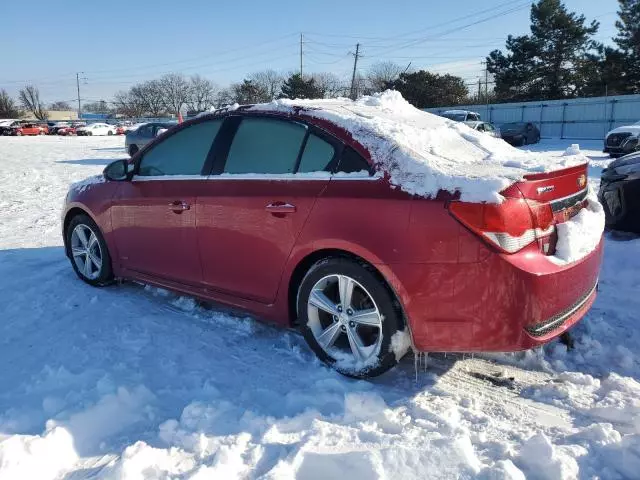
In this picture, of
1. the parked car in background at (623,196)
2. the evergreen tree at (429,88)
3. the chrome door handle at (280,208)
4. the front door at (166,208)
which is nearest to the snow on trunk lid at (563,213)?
the chrome door handle at (280,208)

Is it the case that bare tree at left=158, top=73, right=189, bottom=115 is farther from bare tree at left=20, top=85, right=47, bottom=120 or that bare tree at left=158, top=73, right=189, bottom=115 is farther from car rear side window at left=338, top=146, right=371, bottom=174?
car rear side window at left=338, top=146, right=371, bottom=174

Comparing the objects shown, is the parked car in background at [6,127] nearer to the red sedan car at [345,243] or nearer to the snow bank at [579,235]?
the red sedan car at [345,243]

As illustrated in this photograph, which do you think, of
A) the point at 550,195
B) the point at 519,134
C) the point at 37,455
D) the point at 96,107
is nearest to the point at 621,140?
the point at 519,134

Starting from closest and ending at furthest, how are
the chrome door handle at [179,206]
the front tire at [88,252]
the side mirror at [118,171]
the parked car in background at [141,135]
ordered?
1. the chrome door handle at [179,206]
2. the side mirror at [118,171]
3. the front tire at [88,252]
4. the parked car in background at [141,135]

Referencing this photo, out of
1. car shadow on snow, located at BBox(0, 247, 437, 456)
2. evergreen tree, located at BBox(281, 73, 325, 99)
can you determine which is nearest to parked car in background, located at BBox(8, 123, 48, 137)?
evergreen tree, located at BBox(281, 73, 325, 99)

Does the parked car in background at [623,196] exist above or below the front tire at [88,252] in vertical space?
above

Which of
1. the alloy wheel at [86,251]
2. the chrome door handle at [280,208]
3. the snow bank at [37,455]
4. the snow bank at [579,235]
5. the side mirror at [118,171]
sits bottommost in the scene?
the snow bank at [37,455]

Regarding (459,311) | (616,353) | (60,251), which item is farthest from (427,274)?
(60,251)

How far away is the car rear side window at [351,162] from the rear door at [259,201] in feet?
0.27

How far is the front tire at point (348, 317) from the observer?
2.88 metres

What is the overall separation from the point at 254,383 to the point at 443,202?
1.52 m

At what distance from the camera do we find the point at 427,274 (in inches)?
106

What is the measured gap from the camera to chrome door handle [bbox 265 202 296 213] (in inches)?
124

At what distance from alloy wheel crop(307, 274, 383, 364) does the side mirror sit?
218 cm
